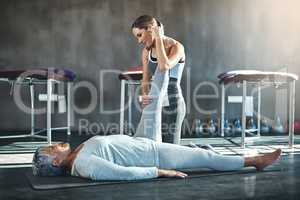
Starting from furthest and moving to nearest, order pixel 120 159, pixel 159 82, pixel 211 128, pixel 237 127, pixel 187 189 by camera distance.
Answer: pixel 237 127 → pixel 211 128 → pixel 159 82 → pixel 120 159 → pixel 187 189

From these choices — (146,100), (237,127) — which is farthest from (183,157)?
(237,127)

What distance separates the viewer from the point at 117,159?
6.93 feet

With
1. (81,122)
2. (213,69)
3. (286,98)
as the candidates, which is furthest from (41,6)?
(286,98)

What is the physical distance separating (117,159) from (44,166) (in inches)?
14.7

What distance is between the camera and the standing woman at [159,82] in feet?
7.54

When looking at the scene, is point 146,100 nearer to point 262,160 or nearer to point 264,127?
point 262,160

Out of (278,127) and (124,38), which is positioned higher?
(124,38)

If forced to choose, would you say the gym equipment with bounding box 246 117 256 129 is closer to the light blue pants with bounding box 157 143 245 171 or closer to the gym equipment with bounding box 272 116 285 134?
the gym equipment with bounding box 272 116 285 134

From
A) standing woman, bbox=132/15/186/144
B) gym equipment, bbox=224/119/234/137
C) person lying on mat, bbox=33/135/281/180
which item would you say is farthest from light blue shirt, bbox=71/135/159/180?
gym equipment, bbox=224/119/234/137

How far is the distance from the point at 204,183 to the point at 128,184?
0.35m

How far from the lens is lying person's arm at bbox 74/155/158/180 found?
6.61 ft

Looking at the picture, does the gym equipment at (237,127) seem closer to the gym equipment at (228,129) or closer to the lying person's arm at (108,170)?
the gym equipment at (228,129)

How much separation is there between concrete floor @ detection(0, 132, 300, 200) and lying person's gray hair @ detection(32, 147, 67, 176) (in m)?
0.08

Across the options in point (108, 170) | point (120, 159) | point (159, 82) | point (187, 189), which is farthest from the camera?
point (159, 82)
